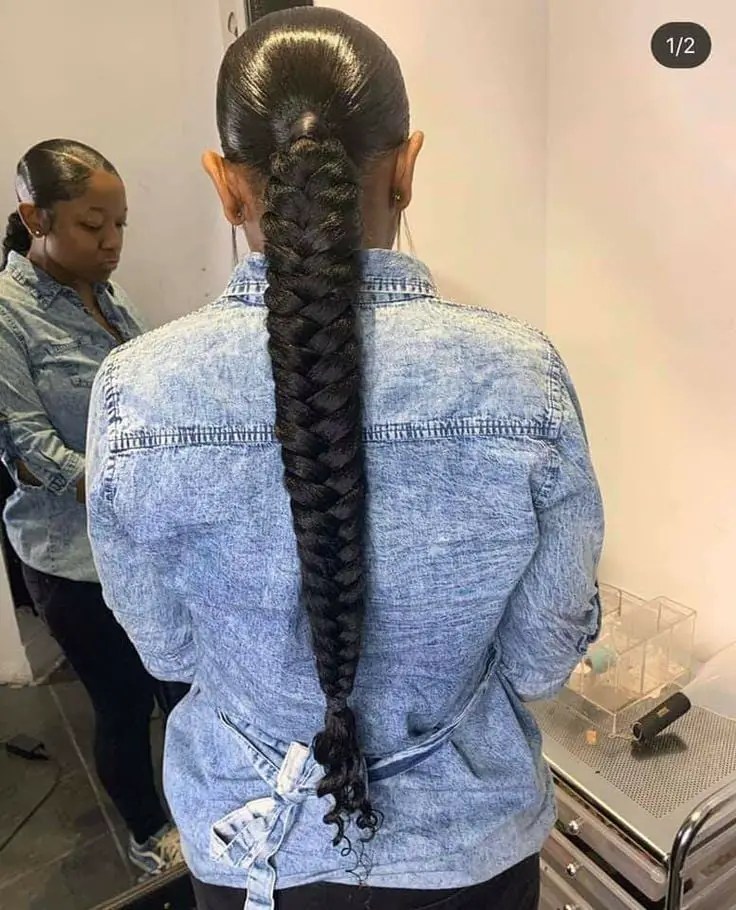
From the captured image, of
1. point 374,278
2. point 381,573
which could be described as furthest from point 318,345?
point 381,573

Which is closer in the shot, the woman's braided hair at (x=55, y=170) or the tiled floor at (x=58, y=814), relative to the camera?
the woman's braided hair at (x=55, y=170)

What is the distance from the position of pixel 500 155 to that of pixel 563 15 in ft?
0.82

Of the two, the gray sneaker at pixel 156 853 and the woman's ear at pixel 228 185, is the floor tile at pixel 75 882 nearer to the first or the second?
the gray sneaker at pixel 156 853

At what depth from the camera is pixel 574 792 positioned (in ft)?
4.00

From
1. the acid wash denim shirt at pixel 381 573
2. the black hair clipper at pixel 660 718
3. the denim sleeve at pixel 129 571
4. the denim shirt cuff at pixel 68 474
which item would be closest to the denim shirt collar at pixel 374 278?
the acid wash denim shirt at pixel 381 573

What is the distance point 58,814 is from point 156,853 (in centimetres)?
20

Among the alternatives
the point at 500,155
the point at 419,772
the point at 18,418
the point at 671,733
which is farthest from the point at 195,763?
the point at 500,155

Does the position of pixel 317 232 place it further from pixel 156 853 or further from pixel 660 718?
pixel 156 853

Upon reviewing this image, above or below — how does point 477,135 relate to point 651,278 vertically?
above

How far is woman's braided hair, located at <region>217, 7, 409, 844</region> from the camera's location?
54cm

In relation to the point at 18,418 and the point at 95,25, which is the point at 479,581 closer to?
the point at 18,418

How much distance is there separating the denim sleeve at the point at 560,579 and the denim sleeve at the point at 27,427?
0.77 m

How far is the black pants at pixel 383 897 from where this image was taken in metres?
0.65

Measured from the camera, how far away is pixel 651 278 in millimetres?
1361
